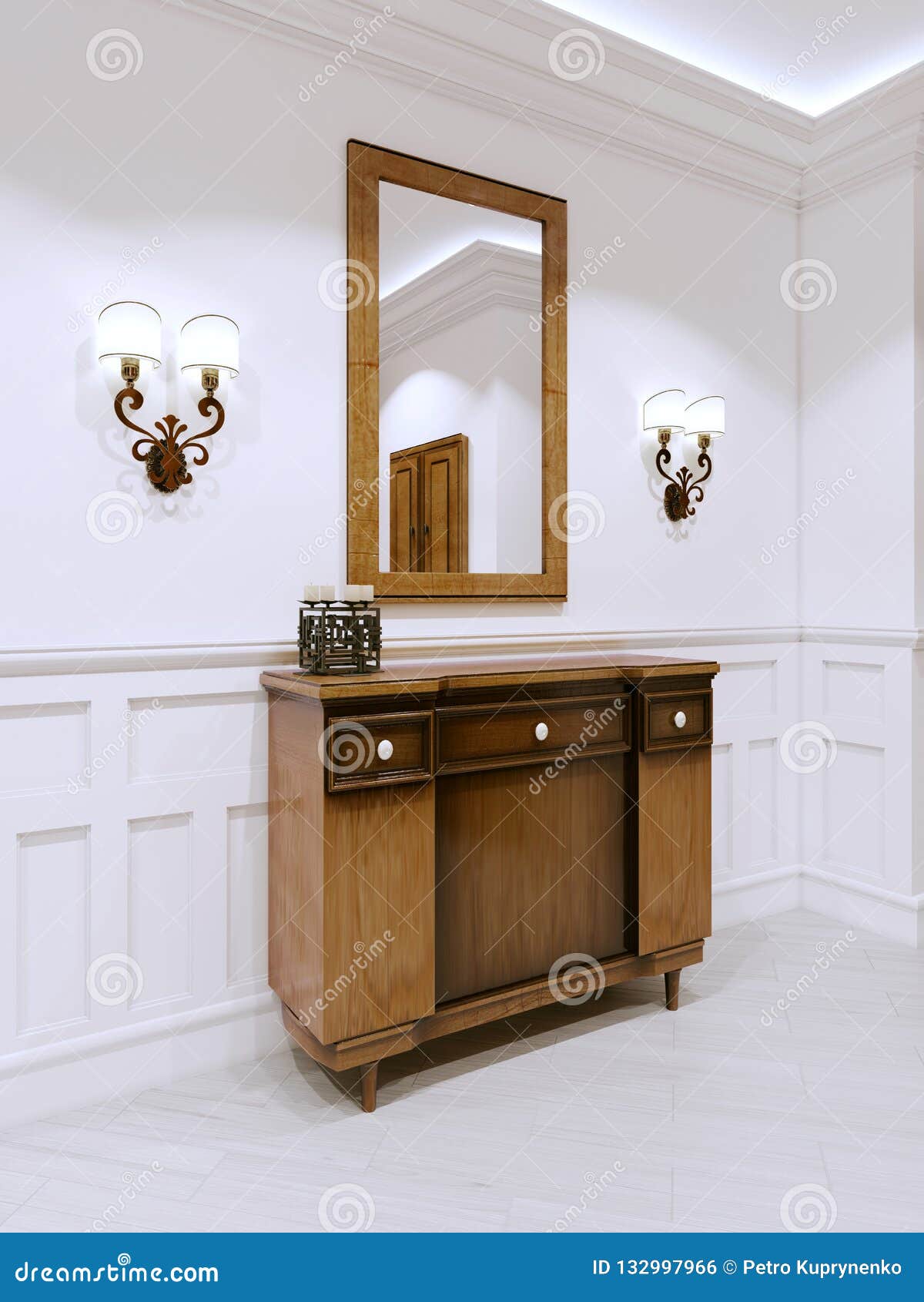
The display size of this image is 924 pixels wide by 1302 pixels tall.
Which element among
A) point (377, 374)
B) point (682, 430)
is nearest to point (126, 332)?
point (377, 374)

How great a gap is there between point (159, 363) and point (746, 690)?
2338 millimetres

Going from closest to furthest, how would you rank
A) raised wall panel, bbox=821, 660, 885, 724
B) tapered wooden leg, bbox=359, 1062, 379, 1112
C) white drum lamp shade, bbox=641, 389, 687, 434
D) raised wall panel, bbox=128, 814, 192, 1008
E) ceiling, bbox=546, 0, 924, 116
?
tapered wooden leg, bbox=359, 1062, 379, 1112
raised wall panel, bbox=128, 814, 192, 1008
ceiling, bbox=546, 0, 924, 116
white drum lamp shade, bbox=641, 389, 687, 434
raised wall panel, bbox=821, 660, 885, 724

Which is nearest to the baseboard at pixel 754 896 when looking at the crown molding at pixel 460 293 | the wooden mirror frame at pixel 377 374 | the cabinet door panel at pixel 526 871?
the cabinet door panel at pixel 526 871

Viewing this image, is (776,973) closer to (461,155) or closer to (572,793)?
(572,793)

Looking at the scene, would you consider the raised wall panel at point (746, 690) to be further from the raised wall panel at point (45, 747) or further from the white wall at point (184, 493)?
the raised wall panel at point (45, 747)

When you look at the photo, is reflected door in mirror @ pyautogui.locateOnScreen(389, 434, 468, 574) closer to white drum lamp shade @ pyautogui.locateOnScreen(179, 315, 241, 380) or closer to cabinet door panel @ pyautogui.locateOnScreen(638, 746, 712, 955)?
white drum lamp shade @ pyautogui.locateOnScreen(179, 315, 241, 380)

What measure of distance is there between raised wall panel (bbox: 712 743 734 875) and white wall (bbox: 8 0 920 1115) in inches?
27.2

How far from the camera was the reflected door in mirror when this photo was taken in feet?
8.19

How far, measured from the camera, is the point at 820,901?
11.2 feet

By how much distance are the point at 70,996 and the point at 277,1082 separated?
56 centimetres

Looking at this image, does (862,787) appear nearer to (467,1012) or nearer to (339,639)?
(467,1012)

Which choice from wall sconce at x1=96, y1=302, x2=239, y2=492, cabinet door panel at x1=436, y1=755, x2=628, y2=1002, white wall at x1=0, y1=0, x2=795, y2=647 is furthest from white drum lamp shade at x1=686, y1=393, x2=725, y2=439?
wall sconce at x1=96, y1=302, x2=239, y2=492

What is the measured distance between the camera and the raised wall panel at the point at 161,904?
220 cm

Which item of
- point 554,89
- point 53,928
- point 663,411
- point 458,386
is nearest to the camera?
point 53,928
